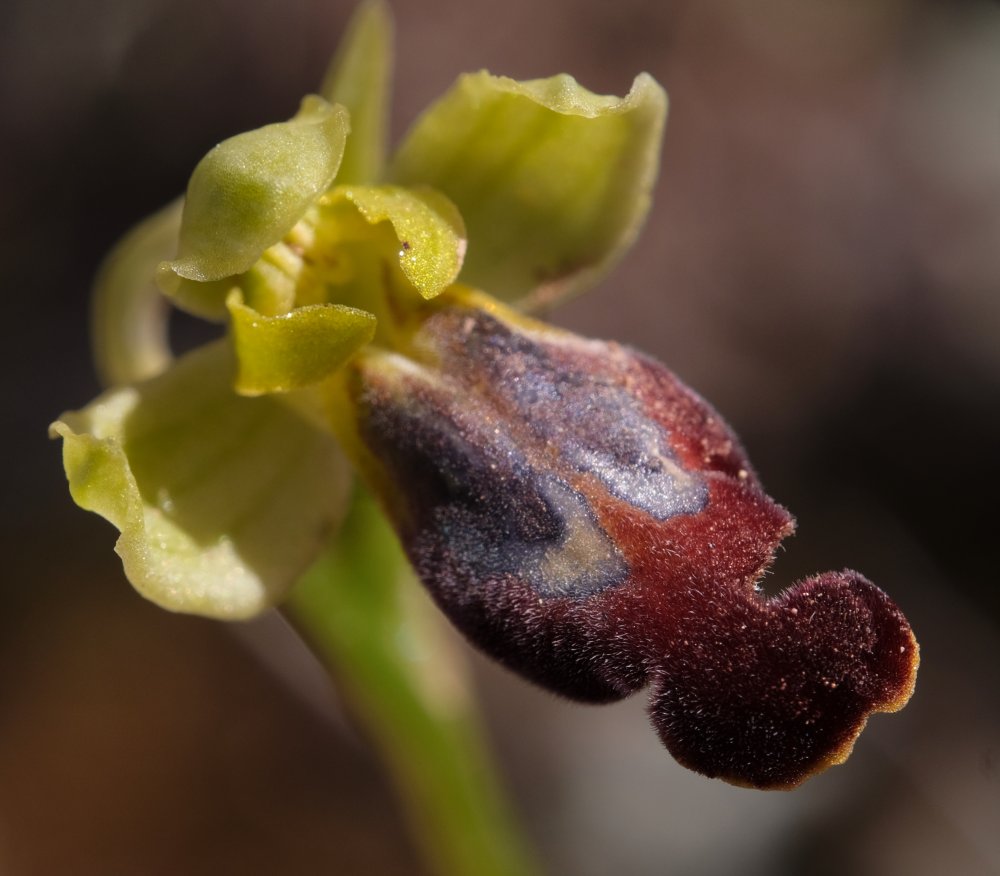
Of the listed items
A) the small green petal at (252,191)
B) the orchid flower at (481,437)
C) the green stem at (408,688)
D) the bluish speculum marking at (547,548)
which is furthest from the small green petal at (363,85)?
the bluish speculum marking at (547,548)

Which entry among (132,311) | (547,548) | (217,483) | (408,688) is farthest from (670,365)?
(547,548)

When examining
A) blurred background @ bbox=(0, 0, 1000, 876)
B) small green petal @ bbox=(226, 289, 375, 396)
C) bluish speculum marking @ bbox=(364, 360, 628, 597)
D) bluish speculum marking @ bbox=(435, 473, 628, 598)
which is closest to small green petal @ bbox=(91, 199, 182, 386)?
small green petal @ bbox=(226, 289, 375, 396)

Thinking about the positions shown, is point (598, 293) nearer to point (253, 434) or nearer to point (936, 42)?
point (936, 42)

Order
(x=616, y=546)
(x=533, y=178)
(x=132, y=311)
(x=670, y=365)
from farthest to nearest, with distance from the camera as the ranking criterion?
(x=670, y=365) → (x=132, y=311) → (x=533, y=178) → (x=616, y=546)

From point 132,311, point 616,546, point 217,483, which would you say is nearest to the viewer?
point 616,546

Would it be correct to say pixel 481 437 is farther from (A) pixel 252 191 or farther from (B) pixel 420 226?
(A) pixel 252 191

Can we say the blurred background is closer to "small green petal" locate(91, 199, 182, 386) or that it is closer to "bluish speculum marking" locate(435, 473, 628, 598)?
"small green petal" locate(91, 199, 182, 386)
